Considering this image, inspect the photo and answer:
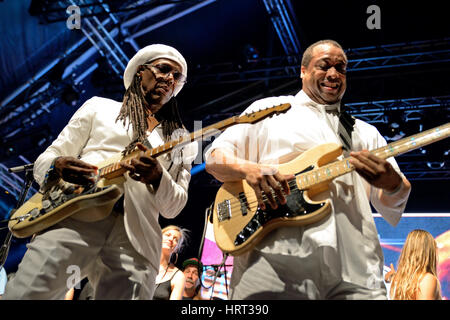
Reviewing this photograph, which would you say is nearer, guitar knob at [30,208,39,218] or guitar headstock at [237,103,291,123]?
guitar knob at [30,208,39,218]

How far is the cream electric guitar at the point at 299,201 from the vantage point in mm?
2213

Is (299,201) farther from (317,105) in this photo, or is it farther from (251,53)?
(251,53)

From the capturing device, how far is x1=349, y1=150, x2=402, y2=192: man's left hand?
2152 millimetres

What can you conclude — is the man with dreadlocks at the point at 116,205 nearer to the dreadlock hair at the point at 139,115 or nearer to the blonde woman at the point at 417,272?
the dreadlock hair at the point at 139,115

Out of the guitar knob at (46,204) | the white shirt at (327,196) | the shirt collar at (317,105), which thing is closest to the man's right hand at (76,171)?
the guitar knob at (46,204)

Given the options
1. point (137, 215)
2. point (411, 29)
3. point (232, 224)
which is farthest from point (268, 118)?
point (411, 29)

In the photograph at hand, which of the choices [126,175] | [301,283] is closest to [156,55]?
[126,175]

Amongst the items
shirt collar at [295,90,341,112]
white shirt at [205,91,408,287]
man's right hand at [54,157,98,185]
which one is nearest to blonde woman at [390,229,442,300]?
white shirt at [205,91,408,287]

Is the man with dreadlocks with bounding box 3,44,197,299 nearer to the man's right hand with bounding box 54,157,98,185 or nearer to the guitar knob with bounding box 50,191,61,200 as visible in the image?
the man's right hand with bounding box 54,157,98,185

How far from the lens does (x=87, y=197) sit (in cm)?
236

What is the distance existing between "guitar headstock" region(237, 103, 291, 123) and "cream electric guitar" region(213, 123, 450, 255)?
0.34 m

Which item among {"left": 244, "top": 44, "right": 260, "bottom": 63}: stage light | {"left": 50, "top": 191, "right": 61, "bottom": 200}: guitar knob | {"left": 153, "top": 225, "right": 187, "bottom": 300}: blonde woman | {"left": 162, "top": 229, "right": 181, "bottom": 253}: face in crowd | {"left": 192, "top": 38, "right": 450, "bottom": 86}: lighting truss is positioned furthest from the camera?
{"left": 244, "top": 44, "right": 260, "bottom": 63}: stage light

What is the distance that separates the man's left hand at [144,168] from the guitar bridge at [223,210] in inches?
16.1

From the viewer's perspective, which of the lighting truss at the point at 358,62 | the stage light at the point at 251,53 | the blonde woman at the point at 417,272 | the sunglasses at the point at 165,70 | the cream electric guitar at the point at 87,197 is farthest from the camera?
the stage light at the point at 251,53
